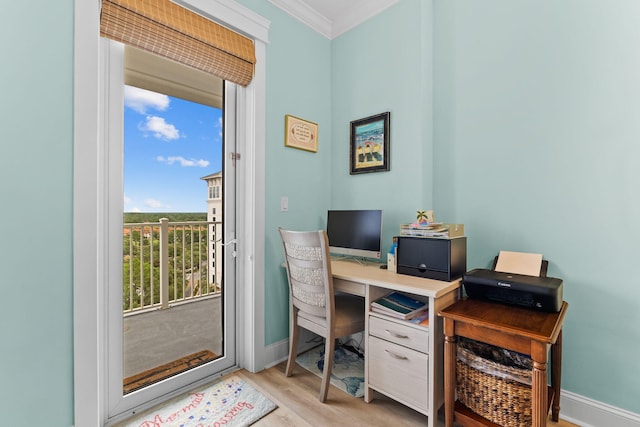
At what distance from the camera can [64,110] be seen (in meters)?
1.35

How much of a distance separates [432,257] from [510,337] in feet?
1.83

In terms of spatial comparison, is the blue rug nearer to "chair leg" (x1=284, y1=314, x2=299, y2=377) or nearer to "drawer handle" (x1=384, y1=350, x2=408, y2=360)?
"chair leg" (x1=284, y1=314, x2=299, y2=377)

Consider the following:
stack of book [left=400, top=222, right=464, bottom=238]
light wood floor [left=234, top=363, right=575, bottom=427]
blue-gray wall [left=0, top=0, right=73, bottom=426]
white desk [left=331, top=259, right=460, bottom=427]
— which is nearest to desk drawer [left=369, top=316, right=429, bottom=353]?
white desk [left=331, top=259, right=460, bottom=427]

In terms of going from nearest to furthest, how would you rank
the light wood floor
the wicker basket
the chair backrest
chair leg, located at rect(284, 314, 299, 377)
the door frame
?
1. the wicker basket
2. the door frame
3. the light wood floor
4. the chair backrest
5. chair leg, located at rect(284, 314, 299, 377)

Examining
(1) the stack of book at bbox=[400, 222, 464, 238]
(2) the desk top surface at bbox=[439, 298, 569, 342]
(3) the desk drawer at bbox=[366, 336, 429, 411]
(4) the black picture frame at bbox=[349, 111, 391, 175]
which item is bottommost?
(3) the desk drawer at bbox=[366, 336, 429, 411]

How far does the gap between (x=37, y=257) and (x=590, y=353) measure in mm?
2748

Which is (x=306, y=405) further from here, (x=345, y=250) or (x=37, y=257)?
(x=37, y=257)

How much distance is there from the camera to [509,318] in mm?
1300

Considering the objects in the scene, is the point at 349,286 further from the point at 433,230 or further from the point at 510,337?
the point at 510,337

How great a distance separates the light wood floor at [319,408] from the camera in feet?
5.17

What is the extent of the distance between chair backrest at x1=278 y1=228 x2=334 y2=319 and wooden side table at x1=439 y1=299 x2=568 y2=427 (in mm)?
652

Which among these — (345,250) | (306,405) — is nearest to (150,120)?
(345,250)

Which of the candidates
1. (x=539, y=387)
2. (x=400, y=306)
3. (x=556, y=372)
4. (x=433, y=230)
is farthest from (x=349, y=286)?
(x=556, y=372)

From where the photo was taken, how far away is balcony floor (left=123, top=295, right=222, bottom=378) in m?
1.85
